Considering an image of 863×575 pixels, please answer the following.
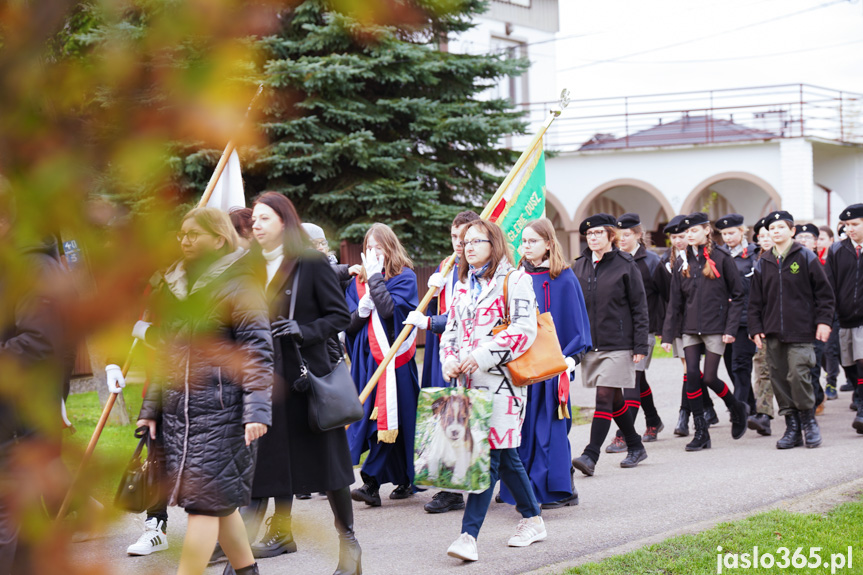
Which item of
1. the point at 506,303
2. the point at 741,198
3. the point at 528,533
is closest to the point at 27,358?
the point at 506,303

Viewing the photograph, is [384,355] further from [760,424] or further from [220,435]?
[760,424]

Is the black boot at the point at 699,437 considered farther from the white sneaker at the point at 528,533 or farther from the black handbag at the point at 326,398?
the black handbag at the point at 326,398

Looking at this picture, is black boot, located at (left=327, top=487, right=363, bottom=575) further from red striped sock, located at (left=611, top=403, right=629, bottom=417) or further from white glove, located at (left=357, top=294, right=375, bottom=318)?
red striped sock, located at (left=611, top=403, right=629, bottom=417)

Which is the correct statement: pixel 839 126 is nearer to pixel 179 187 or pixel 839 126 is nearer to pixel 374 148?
pixel 374 148

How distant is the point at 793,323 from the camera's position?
27.0 ft

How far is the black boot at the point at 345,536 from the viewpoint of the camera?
468 cm

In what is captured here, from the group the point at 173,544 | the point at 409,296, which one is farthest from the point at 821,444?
the point at 173,544

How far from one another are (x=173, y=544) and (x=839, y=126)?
30676 mm

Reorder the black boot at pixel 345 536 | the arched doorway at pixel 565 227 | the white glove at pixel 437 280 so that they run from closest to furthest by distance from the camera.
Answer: the black boot at pixel 345 536, the white glove at pixel 437 280, the arched doorway at pixel 565 227

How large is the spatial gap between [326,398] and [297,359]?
27cm

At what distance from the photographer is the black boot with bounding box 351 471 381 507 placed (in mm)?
6648

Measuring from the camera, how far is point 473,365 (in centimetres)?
497

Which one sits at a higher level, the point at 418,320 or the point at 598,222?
the point at 598,222

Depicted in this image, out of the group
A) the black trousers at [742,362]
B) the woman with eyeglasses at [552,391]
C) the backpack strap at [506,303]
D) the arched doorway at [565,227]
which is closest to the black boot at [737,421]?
the black trousers at [742,362]
